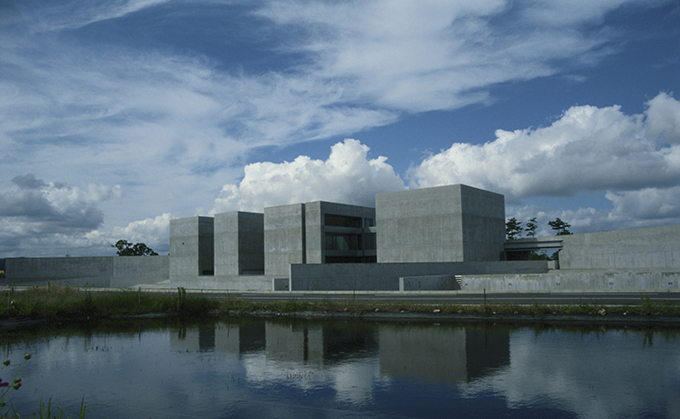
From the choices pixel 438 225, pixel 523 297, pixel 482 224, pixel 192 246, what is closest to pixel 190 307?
pixel 523 297

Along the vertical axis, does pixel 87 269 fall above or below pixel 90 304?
above

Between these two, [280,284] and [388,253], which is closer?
[280,284]

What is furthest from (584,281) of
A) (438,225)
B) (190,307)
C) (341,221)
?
(341,221)

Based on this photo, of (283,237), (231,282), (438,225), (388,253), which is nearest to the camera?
(231,282)


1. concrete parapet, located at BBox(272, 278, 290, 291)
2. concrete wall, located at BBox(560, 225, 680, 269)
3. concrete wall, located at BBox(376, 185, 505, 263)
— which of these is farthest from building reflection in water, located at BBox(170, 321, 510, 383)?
concrete wall, located at BBox(560, 225, 680, 269)

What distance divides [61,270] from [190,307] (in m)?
62.4

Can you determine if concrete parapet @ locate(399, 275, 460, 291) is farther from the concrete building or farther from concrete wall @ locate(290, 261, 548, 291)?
the concrete building

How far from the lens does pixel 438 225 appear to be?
5469 centimetres

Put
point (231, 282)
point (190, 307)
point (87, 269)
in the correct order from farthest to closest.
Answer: point (87, 269) → point (231, 282) → point (190, 307)

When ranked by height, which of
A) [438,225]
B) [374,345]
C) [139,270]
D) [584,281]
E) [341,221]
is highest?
[341,221]

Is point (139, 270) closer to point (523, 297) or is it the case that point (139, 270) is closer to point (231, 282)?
point (231, 282)

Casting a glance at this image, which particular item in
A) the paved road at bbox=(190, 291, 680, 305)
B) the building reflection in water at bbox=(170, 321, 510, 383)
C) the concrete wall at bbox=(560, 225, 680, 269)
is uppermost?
the concrete wall at bbox=(560, 225, 680, 269)

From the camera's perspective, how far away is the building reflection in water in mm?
13898

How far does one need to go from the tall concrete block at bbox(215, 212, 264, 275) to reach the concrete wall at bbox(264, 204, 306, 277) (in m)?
4.53
